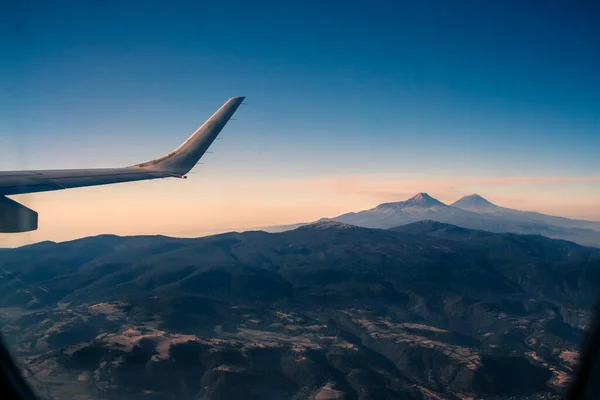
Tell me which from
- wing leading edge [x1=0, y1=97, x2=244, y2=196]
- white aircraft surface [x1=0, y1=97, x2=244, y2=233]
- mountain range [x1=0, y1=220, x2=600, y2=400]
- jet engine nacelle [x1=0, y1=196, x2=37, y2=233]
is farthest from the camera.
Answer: mountain range [x1=0, y1=220, x2=600, y2=400]

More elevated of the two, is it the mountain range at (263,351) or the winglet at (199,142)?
the winglet at (199,142)

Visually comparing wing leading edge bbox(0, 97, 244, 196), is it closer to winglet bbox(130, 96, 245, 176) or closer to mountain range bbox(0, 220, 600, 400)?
winglet bbox(130, 96, 245, 176)

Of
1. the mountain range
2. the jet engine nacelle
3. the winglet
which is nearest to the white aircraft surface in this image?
the winglet

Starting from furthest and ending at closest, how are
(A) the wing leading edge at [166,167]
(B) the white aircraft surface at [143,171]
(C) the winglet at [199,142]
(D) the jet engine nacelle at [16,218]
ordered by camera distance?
(C) the winglet at [199,142], (A) the wing leading edge at [166,167], (B) the white aircraft surface at [143,171], (D) the jet engine nacelle at [16,218]

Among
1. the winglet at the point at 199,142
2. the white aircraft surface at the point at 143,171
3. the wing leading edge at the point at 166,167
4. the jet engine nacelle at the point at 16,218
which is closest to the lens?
the jet engine nacelle at the point at 16,218

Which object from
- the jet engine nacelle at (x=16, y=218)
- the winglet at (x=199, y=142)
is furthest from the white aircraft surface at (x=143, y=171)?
the jet engine nacelle at (x=16, y=218)

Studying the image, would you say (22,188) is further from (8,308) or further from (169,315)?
(8,308)

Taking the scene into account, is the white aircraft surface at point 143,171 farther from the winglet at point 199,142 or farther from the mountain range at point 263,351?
Answer: the mountain range at point 263,351

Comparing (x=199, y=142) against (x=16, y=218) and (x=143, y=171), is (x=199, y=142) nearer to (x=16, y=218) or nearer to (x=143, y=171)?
(x=143, y=171)
